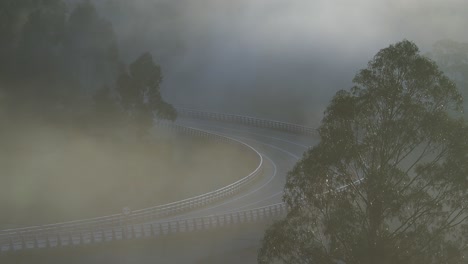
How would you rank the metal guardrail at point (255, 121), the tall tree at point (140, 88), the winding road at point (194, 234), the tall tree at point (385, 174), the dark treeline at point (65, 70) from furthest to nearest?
the metal guardrail at point (255, 121) < the dark treeline at point (65, 70) < the tall tree at point (140, 88) < the winding road at point (194, 234) < the tall tree at point (385, 174)

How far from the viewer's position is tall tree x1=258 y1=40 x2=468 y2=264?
33000mm

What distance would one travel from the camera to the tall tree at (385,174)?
33000 millimetres

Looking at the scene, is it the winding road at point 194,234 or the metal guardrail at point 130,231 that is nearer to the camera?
the metal guardrail at point 130,231

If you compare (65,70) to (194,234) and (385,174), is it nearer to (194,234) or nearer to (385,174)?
(194,234)

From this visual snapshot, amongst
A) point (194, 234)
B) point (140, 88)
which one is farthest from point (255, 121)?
point (194, 234)

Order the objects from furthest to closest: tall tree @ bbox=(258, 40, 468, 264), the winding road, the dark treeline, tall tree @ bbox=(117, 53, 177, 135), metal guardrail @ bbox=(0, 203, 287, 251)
Result: the dark treeline, tall tree @ bbox=(117, 53, 177, 135), the winding road, metal guardrail @ bbox=(0, 203, 287, 251), tall tree @ bbox=(258, 40, 468, 264)

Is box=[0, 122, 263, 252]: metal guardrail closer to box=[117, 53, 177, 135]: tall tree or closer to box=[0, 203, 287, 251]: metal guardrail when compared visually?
box=[0, 203, 287, 251]: metal guardrail

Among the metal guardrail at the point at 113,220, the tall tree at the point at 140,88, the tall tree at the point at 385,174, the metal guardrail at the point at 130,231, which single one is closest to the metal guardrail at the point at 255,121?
the tall tree at the point at 140,88

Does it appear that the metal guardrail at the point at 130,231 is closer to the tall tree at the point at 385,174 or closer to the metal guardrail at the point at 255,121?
the tall tree at the point at 385,174

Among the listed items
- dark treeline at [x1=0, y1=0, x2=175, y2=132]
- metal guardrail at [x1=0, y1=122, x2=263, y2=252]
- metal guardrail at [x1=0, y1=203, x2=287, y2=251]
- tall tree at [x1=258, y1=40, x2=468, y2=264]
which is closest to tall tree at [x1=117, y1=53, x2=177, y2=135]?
dark treeline at [x1=0, y1=0, x2=175, y2=132]

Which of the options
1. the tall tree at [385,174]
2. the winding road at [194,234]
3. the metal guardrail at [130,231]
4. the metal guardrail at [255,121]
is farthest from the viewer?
the metal guardrail at [255,121]

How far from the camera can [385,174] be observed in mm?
33188

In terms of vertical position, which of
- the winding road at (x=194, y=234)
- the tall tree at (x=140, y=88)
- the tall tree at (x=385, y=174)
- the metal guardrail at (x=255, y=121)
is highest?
the tall tree at (x=385, y=174)

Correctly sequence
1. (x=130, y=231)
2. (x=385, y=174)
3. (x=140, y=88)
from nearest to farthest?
1. (x=385, y=174)
2. (x=130, y=231)
3. (x=140, y=88)
